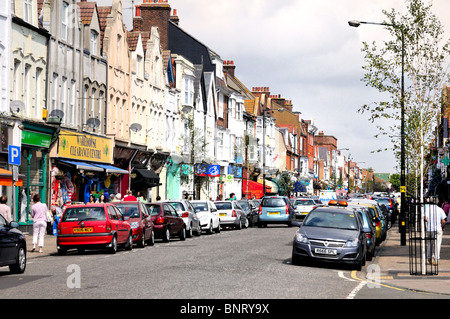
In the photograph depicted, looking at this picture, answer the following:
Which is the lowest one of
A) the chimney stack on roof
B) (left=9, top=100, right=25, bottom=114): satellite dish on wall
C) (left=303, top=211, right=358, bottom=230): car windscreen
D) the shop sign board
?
(left=303, top=211, right=358, bottom=230): car windscreen

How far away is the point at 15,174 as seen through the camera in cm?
2589

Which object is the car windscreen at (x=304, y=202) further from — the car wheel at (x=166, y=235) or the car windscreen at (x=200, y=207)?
the car wheel at (x=166, y=235)

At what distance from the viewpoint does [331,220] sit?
2192 cm

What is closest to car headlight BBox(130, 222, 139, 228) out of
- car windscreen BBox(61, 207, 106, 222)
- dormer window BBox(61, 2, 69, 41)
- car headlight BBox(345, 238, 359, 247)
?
car windscreen BBox(61, 207, 106, 222)

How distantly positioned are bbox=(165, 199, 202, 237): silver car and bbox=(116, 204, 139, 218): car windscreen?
6285 millimetres

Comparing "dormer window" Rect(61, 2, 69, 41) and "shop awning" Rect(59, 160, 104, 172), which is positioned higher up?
"dormer window" Rect(61, 2, 69, 41)

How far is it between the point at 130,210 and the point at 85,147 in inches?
523

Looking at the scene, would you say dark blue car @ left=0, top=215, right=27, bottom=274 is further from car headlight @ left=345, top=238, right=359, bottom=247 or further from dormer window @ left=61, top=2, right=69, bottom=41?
dormer window @ left=61, top=2, right=69, bottom=41

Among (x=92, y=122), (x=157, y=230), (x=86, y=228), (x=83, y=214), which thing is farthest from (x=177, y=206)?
(x=86, y=228)

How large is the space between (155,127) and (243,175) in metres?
29.5

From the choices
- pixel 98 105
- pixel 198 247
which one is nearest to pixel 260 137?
pixel 98 105

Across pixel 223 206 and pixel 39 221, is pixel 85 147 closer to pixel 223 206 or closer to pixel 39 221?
pixel 223 206

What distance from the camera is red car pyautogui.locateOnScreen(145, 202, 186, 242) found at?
100 ft

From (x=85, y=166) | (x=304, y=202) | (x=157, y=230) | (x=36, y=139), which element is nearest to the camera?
(x=157, y=230)
